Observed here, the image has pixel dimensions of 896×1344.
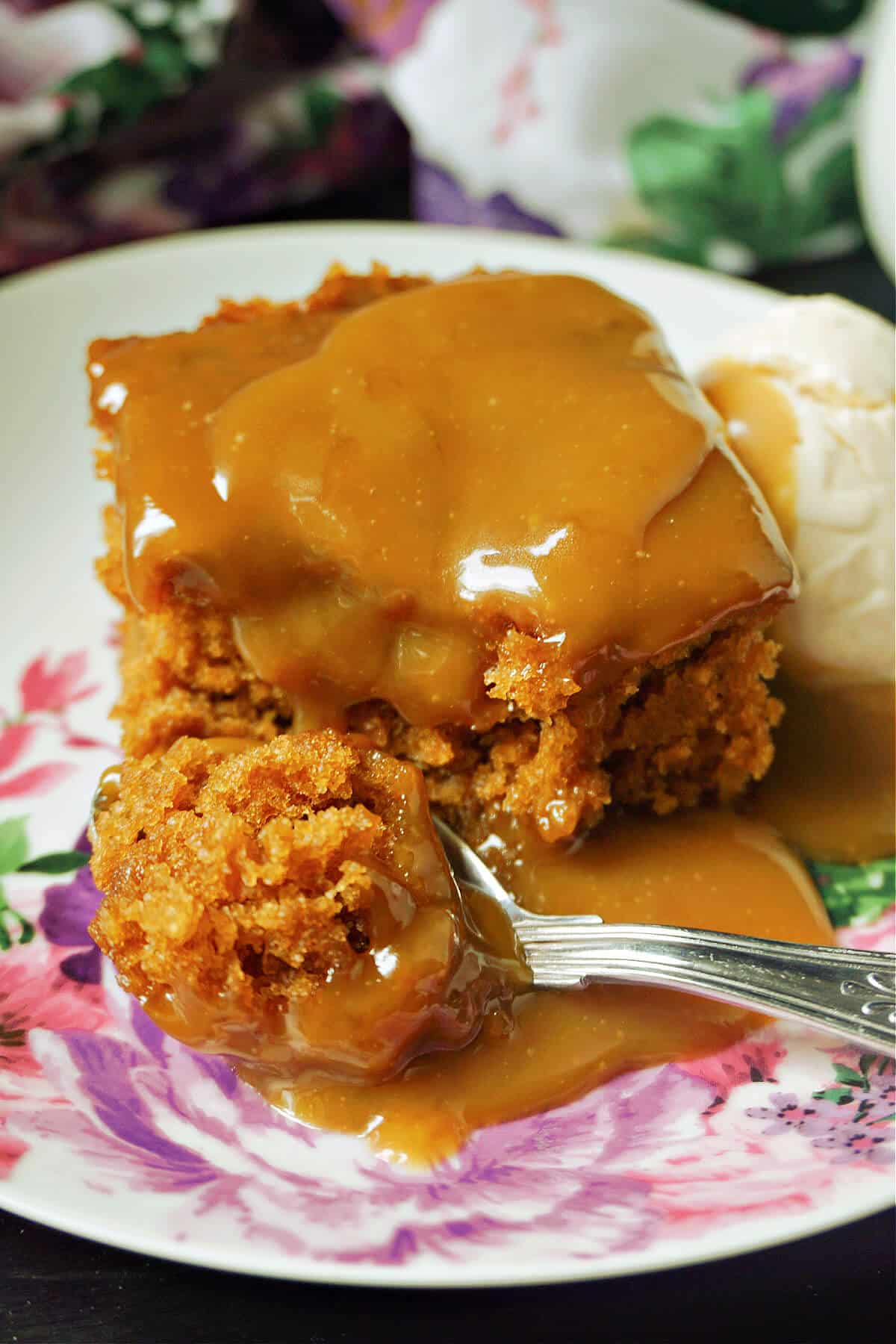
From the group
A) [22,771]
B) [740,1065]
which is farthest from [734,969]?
[22,771]

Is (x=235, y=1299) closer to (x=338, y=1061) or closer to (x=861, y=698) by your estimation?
(x=338, y=1061)

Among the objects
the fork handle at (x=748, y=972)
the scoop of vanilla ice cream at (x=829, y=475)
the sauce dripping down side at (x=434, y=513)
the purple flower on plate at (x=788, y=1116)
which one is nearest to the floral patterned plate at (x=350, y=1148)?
the purple flower on plate at (x=788, y=1116)

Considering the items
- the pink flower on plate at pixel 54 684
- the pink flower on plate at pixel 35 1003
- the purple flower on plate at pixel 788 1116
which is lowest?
the purple flower on plate at pixel 788 1116

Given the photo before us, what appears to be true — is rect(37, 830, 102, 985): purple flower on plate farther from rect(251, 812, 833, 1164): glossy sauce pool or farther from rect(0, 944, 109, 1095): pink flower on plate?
rect(251, 812, 833, 1164): glossy sauce pool

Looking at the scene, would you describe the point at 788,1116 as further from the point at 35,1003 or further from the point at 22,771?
the point at 22,771

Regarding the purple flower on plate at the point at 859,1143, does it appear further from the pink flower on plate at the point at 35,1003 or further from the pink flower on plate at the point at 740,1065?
the pink flower on plate at the point at 35,1003
